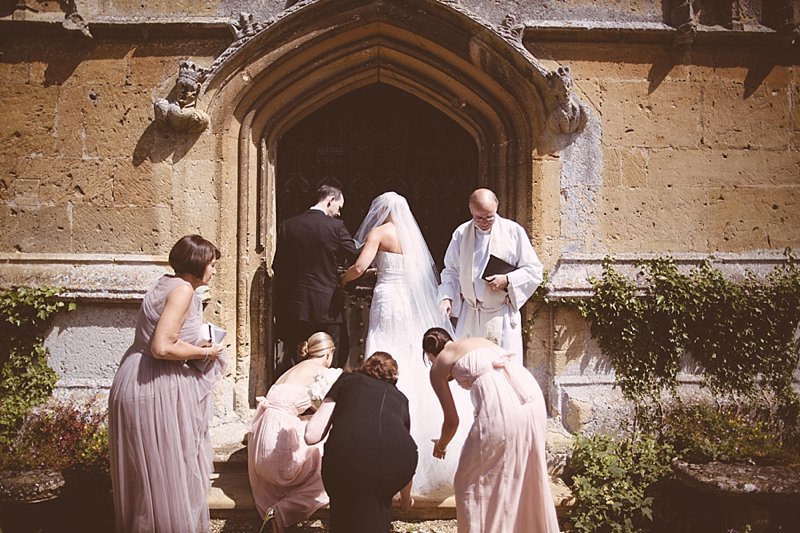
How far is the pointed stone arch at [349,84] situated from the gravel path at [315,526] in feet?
5.31

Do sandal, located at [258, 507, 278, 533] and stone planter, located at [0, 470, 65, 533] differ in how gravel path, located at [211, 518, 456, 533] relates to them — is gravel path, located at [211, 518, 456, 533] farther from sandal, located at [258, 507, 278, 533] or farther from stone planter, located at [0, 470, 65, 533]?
stone planter, located at [0, 470, 65, 533]

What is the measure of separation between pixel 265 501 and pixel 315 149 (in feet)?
11.7

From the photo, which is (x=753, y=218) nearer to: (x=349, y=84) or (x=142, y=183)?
(x=349, y=84)

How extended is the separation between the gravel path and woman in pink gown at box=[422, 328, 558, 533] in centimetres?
86

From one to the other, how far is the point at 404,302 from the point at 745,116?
135 inches

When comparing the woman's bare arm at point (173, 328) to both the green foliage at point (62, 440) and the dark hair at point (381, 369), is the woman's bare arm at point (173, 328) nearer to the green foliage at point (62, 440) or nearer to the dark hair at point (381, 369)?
the dark hair at point (381, 369)

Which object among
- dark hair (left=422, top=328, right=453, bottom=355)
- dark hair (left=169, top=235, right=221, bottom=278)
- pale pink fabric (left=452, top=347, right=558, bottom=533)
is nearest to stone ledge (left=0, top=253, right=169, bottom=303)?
dark hair (left=169, top=235, right=221, bottom=278)

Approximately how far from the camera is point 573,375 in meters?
5.67

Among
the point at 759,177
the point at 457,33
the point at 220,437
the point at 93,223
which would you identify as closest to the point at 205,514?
the point at 220,437

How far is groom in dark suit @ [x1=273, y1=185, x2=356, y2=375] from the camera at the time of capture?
5180mm

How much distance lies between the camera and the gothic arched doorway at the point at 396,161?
22.0 feet

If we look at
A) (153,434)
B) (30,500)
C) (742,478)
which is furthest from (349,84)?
(742,478)

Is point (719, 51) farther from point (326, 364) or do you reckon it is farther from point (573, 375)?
point (326, 364)

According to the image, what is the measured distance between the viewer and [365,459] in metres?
3.38
